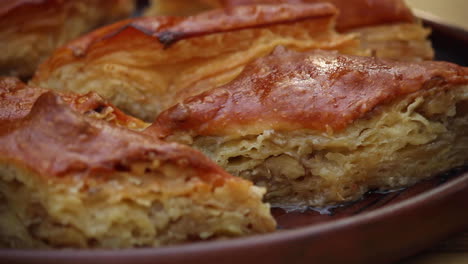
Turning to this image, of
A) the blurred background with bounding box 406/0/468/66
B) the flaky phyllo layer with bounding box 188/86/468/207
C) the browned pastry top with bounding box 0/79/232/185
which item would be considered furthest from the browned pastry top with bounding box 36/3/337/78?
the blurred background with bounding box 406/0/468/66

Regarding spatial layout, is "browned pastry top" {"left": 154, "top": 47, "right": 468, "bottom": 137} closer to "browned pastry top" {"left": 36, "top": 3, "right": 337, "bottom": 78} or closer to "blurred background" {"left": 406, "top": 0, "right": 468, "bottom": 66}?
"browned pastry top" {"left": 36, "top": 3, "right": 337, "bottom": 78}

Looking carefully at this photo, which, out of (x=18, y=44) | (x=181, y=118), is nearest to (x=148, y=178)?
(x=181, y=118)

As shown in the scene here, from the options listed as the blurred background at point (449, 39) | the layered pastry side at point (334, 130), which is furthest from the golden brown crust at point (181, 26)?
the blurred background at point (449, 39)

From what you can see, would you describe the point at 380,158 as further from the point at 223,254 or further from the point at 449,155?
the point at 223,254

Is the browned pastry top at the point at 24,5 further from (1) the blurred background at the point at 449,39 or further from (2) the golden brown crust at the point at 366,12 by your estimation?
(1) the blurred background at the point at 449,39

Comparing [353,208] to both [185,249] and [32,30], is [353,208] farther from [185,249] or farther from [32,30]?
[32,30]

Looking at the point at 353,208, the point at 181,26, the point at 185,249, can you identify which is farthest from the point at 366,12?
the point at 185,249

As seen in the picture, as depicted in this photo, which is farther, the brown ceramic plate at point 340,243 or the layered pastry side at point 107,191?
the layered pastry side at point 107,191
